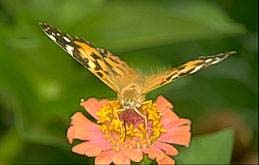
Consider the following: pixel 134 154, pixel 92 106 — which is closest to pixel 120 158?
pixel 134 154

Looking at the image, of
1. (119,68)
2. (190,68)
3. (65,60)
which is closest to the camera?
(190,68)

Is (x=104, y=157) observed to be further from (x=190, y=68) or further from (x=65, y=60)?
(x=65, y=60)

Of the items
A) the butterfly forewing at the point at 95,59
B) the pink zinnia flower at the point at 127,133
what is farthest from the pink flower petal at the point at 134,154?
the butterfly forewing at the point at 95,59

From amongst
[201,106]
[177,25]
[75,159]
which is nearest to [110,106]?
[177,25]

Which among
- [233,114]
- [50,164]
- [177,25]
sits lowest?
[50,164]

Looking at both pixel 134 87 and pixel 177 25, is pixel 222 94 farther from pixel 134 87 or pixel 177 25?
pixel 134 87

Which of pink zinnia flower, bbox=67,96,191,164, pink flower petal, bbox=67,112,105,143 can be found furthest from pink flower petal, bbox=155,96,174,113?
pink flower petal, bbox=67,112,105,143
